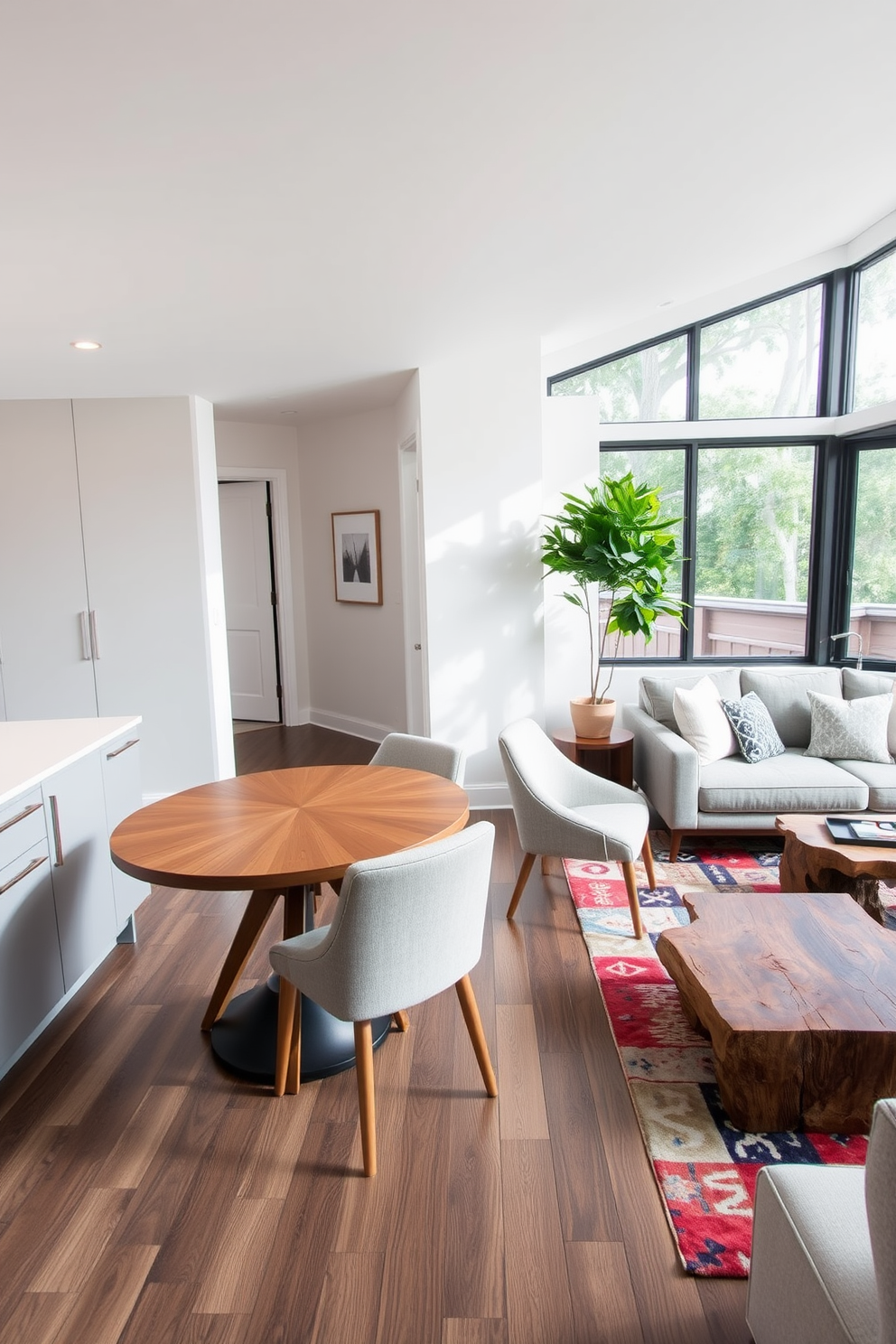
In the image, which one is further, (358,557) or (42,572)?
(358,557)

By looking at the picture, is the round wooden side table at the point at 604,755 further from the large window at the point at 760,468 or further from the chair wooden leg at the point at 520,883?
the large window at the point at 760,468

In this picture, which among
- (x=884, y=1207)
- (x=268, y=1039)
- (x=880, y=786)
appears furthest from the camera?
(x=880, y=786)

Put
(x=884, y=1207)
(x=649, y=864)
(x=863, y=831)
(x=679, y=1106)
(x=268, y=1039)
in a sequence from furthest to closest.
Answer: (x=649, y=864), (x=863, y=831), (x=268, y=1039), (x=679, y=1106), (x=884, y=1207)

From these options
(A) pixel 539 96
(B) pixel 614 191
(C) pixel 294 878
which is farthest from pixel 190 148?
(C) pixel 294 878

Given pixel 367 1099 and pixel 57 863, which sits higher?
pixel 57 863

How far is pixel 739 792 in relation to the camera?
404cm

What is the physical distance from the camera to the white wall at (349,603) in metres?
6.17

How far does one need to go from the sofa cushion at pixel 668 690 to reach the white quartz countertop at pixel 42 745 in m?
2.63

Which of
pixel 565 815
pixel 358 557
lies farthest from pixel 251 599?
pixel 565 815

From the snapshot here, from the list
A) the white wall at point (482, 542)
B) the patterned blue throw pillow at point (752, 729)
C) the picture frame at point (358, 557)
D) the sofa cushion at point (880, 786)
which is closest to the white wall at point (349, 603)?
the picture frame at point (358, 557)

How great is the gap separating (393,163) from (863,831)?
2838 millimetres

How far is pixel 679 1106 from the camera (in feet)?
7.57

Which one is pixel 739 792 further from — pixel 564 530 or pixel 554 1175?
pixel 554 1175

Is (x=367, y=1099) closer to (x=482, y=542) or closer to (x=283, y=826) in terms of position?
(x=283, y=826)
